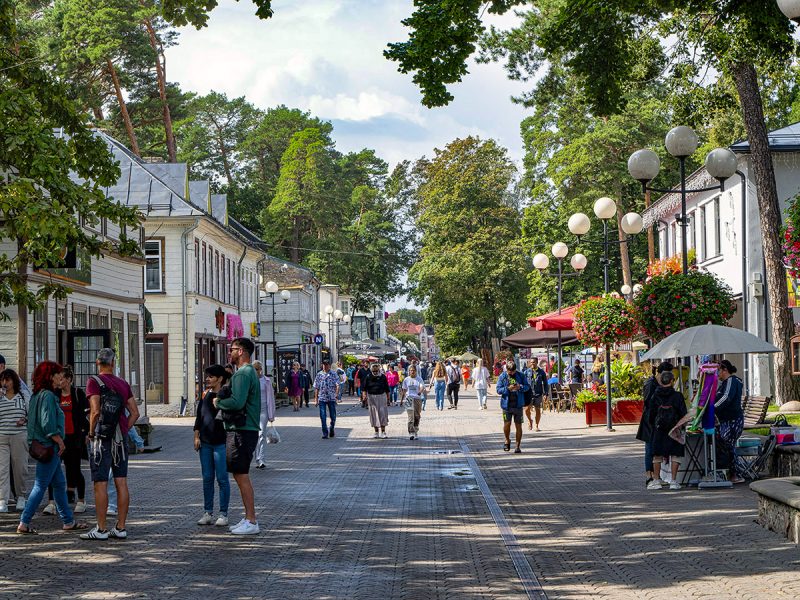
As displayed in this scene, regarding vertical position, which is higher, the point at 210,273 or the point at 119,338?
the point at 210,273

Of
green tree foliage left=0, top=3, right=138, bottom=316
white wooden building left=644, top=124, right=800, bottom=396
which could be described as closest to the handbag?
green tree foliage left=0, top=3, right=138, bottom=316

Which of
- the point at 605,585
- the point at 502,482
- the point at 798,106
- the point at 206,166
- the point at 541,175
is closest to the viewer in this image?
the point at 605,585

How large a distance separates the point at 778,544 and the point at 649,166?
34.3ft

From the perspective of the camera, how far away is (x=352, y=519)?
12281mm

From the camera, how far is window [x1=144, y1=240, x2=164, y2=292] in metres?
41.2

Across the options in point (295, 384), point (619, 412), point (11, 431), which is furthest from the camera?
point (295, 384)

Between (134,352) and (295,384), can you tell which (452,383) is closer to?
(295,384)

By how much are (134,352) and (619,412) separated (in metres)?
13.5

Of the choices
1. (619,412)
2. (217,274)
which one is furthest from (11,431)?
(217,274)

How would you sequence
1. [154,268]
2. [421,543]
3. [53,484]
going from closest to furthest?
[421,543] < [53,484] < [154,268]

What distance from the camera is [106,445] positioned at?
11031mm

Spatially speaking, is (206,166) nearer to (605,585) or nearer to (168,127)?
(168,127)

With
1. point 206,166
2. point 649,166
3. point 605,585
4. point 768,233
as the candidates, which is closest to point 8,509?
point 605,585

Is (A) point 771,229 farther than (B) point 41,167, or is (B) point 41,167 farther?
(A) point 771,229
